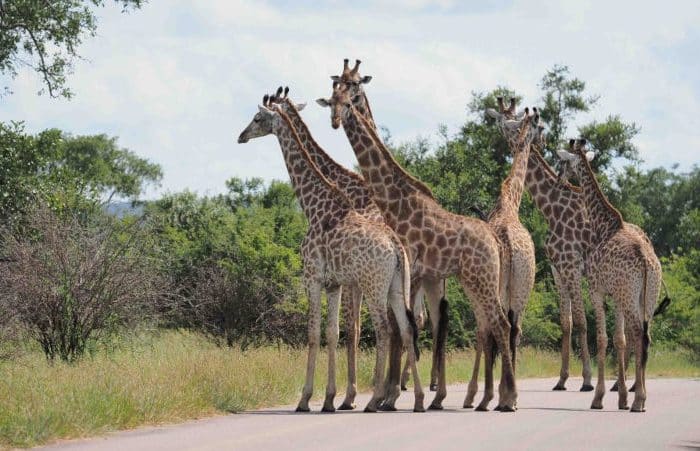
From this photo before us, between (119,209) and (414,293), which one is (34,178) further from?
(414,293)

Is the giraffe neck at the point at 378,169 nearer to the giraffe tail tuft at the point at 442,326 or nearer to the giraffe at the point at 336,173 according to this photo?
the giraffe at the point at 336,173

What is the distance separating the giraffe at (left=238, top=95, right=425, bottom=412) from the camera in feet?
48.0

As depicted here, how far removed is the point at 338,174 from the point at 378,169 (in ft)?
3.82

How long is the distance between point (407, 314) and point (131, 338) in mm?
6846

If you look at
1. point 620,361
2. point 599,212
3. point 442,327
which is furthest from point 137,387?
point 599,212

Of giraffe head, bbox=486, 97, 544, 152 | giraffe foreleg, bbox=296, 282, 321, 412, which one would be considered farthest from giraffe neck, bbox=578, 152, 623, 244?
giraffe foreleg, bbox=296, 282, 321, 412

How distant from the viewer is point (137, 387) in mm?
13547

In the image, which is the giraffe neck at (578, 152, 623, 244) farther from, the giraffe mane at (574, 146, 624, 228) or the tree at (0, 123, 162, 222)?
the tree at (0, 123, 162, 222)

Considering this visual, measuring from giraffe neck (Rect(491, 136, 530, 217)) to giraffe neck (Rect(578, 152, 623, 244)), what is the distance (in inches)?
37.3

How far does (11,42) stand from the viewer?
26703mm

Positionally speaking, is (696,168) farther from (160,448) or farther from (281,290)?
(160,448)

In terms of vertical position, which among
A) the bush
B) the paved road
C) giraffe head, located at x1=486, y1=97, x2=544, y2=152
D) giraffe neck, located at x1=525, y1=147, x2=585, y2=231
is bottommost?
the paved road

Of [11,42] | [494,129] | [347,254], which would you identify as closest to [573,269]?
[347,254]

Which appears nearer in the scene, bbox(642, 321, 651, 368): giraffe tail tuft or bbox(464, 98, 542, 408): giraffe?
bbox(642, 321, 651, 368): giraffe tail tuft
